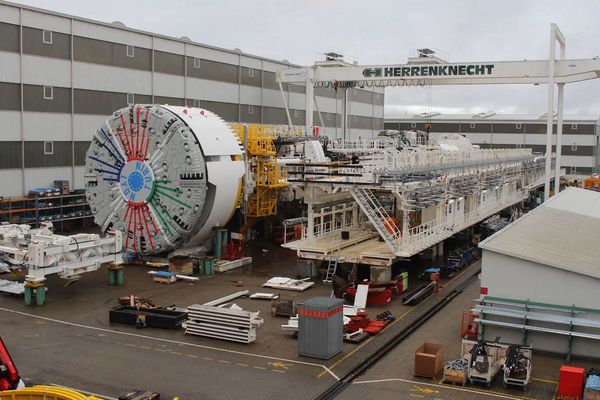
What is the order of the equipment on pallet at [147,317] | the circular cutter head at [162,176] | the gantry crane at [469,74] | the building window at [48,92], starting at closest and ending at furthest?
the equipment on pallet at [147,317] < the circular cutter head at [162,176] < the building window at [48,92] < the gantry crane at [469,74]

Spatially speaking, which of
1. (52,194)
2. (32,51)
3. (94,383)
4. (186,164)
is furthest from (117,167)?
(94,383)

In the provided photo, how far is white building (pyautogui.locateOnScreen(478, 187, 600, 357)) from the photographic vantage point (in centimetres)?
1770

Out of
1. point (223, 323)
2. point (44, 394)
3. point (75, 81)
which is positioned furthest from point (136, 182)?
point (44, 394)

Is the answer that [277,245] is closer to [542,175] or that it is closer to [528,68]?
[528,68]

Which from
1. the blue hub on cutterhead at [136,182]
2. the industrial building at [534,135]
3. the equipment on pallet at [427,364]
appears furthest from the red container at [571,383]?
the industrial building at [534,135]

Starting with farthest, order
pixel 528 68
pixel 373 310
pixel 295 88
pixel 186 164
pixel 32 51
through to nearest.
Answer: pixel 295 88, pixel 528 68, pixel 32 51, pixel 186 164, pixel 373 310

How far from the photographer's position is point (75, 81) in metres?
37.4

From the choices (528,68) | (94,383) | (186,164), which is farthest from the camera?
(528,68)

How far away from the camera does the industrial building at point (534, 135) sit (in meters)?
80.7

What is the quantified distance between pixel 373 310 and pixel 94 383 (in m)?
10.2

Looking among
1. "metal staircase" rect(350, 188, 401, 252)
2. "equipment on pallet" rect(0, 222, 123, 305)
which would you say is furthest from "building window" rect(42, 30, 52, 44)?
"metal staircase" rect(350, 188, 401, 252)

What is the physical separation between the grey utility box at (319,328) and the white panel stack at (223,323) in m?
1.70

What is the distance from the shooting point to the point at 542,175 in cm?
6662

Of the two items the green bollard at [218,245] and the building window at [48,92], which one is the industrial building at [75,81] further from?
the green bollard at [218,245]
